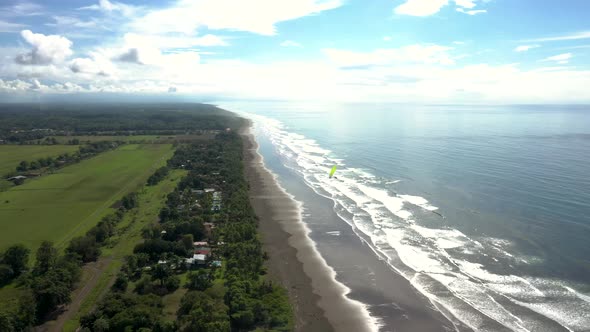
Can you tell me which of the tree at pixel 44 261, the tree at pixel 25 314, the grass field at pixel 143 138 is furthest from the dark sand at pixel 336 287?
the grass field at pixel 143 138

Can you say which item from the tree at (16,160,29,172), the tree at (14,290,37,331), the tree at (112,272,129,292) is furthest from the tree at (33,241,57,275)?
the tree at (16,160,29,172)

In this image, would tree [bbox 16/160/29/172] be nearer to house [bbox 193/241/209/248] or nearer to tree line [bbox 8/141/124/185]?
tree line [bbox 8/141/124/185]

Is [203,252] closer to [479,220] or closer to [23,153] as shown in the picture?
[479,220]

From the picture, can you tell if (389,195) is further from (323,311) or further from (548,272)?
(323,311)

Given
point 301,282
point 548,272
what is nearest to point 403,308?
point 301,282

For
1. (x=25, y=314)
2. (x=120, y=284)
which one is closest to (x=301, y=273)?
(x=120, y=284)

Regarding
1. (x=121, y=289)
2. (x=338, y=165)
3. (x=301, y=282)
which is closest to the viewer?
(x=121, y=289)
